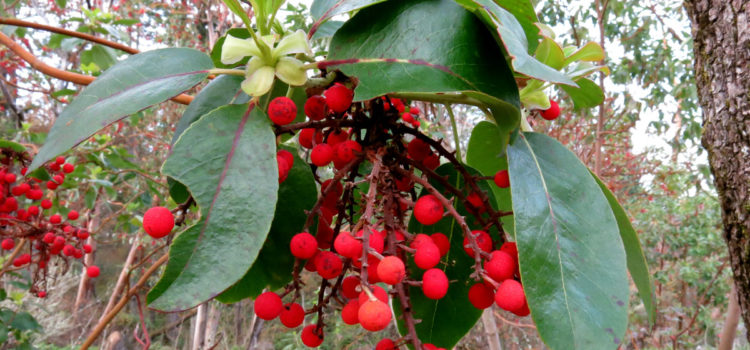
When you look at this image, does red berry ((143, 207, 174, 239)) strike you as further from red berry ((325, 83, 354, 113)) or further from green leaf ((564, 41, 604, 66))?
green leaf ((564, 41, 604, 66))

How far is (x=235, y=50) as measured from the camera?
1.53ft

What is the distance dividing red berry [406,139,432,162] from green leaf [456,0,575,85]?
19cm

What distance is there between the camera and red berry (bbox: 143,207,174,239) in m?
0.41

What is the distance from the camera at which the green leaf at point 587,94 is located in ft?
2.09

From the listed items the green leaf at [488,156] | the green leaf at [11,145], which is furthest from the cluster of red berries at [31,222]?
the green leaf at [488,156]

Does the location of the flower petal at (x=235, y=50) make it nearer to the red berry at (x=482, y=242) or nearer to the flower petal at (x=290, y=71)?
the flower petal at (x=290, y=71)

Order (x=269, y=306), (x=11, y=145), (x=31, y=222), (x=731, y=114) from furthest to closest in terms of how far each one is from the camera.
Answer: (x=31, y=222) < (x=11, y=145) < (x=731, y=114) < (x=269, y=306)

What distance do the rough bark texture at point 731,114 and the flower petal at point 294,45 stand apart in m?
0.90

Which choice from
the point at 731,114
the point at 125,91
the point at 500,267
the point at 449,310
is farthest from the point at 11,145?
the point at 731,114

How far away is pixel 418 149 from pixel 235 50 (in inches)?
9.7

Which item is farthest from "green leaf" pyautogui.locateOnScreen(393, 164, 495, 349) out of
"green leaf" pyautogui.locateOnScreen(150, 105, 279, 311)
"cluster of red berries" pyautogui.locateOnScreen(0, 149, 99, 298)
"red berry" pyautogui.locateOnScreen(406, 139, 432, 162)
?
"cluster of red berries" pyautogui.locateOnScreen(0, 149, 99, 298)

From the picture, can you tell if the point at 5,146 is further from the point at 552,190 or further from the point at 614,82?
the point at 614,82

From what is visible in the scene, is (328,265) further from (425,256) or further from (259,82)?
(259,82)

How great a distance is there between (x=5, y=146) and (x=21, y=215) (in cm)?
35
